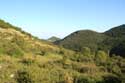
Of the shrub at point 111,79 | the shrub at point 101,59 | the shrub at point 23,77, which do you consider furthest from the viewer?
the shrub at point 101,59

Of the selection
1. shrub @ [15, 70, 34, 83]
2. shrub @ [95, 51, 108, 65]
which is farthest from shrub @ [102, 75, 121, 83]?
shrub @ [95, 51, 108, 65]

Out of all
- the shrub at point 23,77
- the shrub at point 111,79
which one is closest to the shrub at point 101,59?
the shrub at point 111,79

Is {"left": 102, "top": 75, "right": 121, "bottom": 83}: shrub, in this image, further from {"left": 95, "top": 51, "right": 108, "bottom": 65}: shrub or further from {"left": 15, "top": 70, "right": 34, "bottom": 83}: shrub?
{"left": 95, "top": 51, "right": 108, "bottom": 65}: shrub

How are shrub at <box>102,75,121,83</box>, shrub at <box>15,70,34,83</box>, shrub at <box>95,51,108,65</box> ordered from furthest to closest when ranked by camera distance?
shrub at <box>95,51,108,65</box>
shrub at <box>102,75,121,83</box>
shrub at <box>15,70,34,83</box>

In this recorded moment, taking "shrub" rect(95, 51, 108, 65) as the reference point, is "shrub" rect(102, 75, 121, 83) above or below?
below

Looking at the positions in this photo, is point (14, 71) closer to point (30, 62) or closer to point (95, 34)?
point (30, 62)

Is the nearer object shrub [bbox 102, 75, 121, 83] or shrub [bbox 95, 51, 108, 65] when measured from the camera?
shrub [bbox 102, 75, 121, 83]

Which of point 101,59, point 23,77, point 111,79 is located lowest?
point 111,79

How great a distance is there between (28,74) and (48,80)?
1.20m

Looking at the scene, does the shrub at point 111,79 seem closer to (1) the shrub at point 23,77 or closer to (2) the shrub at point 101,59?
(1) the shrub at point 23,77

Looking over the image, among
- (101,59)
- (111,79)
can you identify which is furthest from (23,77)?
(101,59)

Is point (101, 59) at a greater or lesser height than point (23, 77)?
greater

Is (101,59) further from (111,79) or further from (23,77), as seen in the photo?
(23,77)

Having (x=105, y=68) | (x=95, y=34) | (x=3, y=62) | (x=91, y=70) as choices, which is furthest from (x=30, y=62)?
(x=95, y=34)
